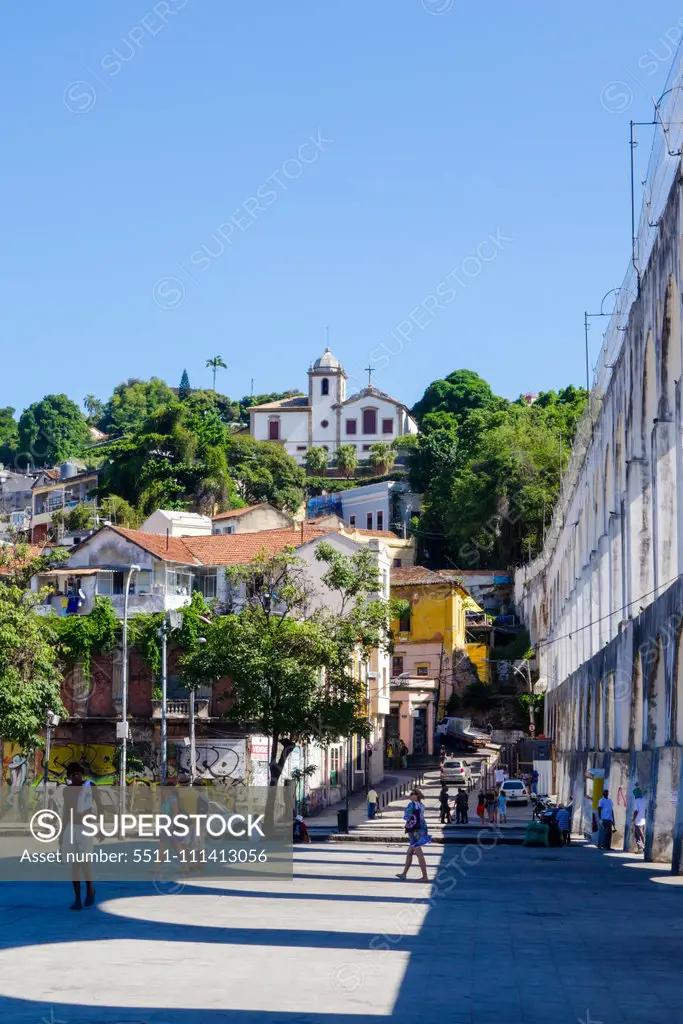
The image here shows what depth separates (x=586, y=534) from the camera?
143 ft

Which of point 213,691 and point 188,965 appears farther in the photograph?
point 213,691

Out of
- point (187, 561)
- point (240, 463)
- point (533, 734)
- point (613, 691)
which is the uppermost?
point (240, 463)

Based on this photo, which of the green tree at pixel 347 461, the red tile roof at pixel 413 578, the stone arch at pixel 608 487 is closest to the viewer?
the stone arch at pixel 608 487

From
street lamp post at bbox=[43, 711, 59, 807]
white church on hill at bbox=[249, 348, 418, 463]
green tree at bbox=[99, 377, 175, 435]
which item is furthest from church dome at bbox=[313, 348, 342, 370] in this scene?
street lamp post at bbox=[43, 711, 59, 807]

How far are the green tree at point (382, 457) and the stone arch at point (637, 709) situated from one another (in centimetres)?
8251

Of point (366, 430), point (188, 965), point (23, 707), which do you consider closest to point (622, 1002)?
point (188, 965)

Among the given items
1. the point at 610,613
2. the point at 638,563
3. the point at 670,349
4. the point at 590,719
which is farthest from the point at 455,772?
the point at 670,349

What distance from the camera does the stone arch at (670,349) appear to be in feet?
76.9

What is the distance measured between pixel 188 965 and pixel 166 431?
264 ft

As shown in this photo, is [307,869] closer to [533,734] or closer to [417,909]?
[417,909]

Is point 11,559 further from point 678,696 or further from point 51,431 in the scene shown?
point 51,431

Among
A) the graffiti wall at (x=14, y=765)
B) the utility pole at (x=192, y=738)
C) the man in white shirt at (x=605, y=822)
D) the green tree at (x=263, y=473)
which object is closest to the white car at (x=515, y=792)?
the utility pole at (x=192, y=738)

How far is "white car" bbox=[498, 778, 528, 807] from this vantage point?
5097 centimetres

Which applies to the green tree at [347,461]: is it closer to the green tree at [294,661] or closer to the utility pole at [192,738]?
the utility pole at [192,738]
